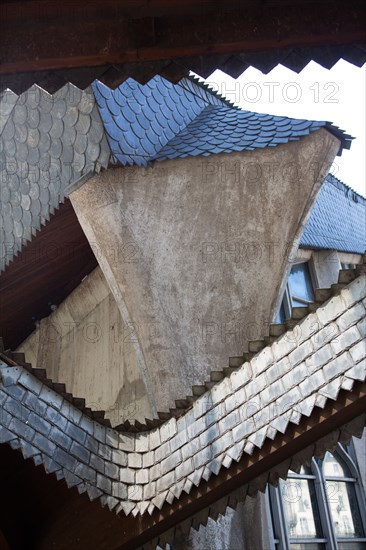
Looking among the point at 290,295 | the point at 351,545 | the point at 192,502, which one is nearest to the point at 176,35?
the point at 192,502

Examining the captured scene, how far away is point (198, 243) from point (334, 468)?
14.5 feet

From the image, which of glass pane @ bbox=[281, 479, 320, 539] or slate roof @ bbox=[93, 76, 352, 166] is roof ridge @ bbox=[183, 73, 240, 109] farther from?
glass pane @ bbox=[281, 479, 320, 539]

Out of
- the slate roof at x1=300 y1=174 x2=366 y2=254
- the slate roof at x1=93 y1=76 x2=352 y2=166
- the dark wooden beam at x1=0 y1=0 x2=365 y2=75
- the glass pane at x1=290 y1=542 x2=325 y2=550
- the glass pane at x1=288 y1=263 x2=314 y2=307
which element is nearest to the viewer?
the dark wooden beam at x1=0 y1=0 x2=365 y2=75

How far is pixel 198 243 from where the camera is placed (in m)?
8.76

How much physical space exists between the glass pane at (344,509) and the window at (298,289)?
2.85 m

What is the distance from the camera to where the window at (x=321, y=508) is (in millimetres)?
9368

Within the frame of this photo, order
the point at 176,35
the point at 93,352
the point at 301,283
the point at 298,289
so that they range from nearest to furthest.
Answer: the point at 176,35
the point at 93,352
the point at 298,289
the point at 301,283

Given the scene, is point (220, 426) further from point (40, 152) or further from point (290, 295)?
point (290, 295)

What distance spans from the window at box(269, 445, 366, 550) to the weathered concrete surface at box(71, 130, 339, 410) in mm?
2594

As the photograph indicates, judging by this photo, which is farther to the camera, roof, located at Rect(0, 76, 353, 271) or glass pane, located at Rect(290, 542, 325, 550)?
glass pane, located at Rect(290, 542, 325, 550)

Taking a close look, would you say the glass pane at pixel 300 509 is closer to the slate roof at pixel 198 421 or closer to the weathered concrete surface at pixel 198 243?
the weathered concrete surface at pixel 198 243

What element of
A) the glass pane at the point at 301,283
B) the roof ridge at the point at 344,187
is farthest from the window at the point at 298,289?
the roof ridge at the point at 344,187


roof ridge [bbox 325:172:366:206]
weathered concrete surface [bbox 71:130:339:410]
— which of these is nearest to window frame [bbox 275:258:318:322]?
roof ridge [bbox 325:172:366:206]

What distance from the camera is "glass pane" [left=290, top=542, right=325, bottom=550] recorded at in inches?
364
